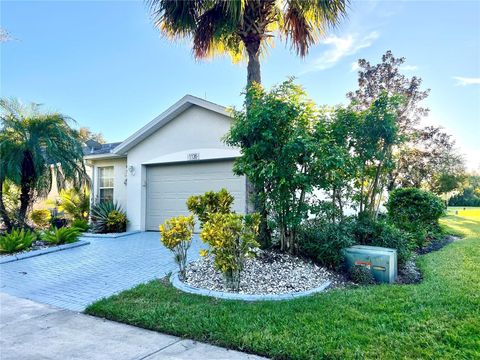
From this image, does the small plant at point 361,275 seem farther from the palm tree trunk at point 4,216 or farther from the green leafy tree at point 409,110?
the green leafy tree at point 409,110

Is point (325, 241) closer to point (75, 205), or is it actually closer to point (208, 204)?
point (208, 204)

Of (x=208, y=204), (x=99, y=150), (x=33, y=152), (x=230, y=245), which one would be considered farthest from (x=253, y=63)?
(x=99, y=150)

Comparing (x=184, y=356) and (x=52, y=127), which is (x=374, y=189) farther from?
(x=52, y=127)

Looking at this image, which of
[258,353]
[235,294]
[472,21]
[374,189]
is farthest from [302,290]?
[472,21]

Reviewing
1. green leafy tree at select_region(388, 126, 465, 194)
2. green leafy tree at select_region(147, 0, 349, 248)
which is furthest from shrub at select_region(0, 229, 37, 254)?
green leafy tree at select_region(388, 126, 465, 194)

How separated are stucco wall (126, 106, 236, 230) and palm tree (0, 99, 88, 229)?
227 cm

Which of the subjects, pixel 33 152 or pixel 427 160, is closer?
pixel 33 152

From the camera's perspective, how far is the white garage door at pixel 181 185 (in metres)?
10.2

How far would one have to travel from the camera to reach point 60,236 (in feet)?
29.0

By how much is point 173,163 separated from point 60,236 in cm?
427

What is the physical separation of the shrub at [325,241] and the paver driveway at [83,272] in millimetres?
2598

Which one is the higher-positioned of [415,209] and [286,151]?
[286,151]

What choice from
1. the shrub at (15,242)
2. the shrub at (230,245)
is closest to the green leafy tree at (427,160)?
the shrub at (230,245)

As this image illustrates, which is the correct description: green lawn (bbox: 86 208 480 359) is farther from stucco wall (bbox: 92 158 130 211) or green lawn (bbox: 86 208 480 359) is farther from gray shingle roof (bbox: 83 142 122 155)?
gray shingle roof (bbox: 83 142 122 155)
